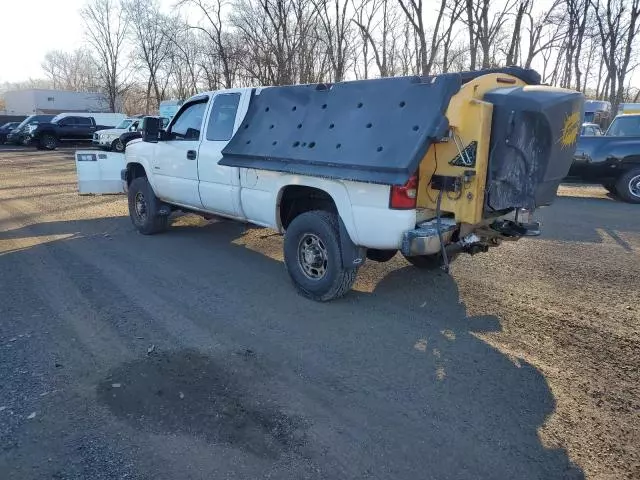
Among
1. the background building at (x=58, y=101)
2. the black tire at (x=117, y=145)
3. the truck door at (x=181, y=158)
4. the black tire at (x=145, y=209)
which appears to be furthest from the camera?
the background building at (x=58, y=101)

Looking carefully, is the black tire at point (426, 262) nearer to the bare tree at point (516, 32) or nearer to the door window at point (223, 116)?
the door window at point (223, 116)

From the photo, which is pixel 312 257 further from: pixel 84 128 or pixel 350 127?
pixel 84 128

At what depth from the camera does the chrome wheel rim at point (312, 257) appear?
4859 millimetres

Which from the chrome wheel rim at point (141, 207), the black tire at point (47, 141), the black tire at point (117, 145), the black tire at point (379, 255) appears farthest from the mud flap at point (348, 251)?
the black tire at point (47, 141)

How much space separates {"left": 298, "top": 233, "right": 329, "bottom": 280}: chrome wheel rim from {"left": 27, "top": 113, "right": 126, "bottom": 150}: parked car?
1162 inches

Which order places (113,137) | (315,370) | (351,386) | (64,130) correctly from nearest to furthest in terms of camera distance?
(351,386) → (315,370) → (113,137) → (64,130)

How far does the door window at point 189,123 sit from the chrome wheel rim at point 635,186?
9.88 meters

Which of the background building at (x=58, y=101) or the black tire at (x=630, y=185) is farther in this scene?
the background building at (x=58, y=101)

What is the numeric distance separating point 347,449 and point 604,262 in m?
5.09

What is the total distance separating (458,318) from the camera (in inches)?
177

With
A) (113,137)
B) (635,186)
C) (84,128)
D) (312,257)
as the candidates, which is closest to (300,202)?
(312,257)

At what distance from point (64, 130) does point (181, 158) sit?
27.5 m

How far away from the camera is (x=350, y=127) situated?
4445 millimetres

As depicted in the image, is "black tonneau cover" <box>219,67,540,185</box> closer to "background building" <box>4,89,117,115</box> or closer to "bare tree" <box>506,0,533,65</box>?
"bare tree" <box>506,0,533,65</box>
